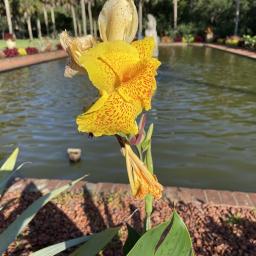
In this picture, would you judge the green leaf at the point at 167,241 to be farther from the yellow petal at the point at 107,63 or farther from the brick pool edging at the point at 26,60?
the brick pool edging at the point at 26,60

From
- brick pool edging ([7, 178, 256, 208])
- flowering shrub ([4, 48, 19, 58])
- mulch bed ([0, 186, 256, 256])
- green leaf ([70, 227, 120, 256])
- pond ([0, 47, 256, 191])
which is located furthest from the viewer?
flowering shrub ([4, 48, 19, 58])

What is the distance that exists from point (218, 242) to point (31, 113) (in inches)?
320

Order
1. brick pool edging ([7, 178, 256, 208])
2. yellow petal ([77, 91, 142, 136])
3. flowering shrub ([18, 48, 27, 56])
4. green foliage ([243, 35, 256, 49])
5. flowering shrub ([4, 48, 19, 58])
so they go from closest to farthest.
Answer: yellow petal ([77, 91, 142, 136])
brick pool edging ([7, 178, 256, 208])
flowering shrub ([4, 48, 19, 58])
flowering shrub ([18, 48, 27, 56])
green foliage ([243, 35, 256, 49])

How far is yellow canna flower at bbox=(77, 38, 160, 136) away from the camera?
3.69 ft

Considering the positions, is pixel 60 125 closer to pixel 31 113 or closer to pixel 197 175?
pixel 31 113

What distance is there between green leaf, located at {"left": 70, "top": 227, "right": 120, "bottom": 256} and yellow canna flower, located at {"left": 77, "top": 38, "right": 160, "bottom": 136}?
85 centimetres

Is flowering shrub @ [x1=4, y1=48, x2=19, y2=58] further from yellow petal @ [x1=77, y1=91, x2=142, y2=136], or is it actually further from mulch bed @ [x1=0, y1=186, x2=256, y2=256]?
yellow petal @ [x1=77, y1=91, x2=142, y2=136]

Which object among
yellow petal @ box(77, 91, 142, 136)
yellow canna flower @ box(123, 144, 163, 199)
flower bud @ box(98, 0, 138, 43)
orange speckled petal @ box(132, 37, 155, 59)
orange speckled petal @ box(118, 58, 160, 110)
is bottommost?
yellow canna flower @ box(123, 144, 163, 199)

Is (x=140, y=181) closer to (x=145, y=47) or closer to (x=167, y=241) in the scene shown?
(x=167, y=241)

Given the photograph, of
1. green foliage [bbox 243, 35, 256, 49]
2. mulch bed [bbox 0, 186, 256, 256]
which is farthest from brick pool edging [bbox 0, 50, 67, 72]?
mulch bed [bbox 0, 186, 256, 256]

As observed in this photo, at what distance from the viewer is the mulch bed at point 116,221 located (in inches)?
136

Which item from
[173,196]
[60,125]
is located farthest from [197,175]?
[60,125]

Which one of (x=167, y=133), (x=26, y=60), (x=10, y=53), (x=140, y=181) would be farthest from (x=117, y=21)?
(x=10, y=53)

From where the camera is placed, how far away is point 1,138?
8.48 m
